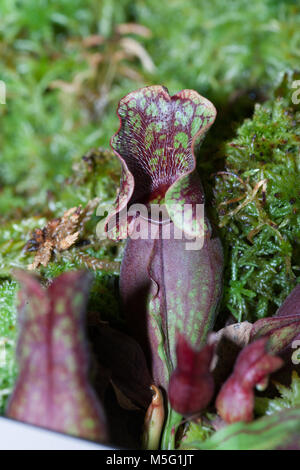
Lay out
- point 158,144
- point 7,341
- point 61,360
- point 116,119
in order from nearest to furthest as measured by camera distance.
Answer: point 61,360 → point 7,341 → point 158,144 → point 116,119

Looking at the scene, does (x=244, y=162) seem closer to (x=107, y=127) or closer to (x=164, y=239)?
(x=164, y=239)

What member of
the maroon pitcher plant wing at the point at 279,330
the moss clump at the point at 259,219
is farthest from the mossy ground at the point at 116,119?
the maroon pitcher plant wing at the point at 279,330

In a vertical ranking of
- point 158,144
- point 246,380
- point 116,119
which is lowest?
point 246,380

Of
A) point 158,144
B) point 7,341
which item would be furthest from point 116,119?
point 7,341

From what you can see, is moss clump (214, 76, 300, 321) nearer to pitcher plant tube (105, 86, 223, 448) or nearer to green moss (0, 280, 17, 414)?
pitcher plant tube (105, 86, 223, 448)

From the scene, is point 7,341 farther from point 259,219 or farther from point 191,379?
point 259,219
